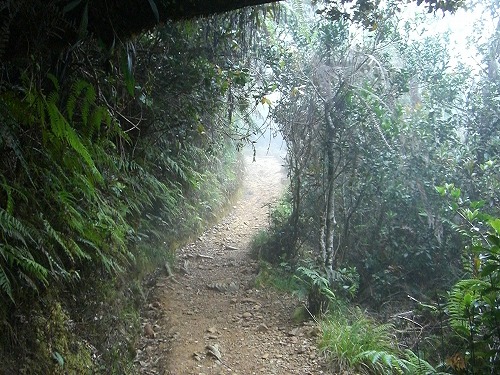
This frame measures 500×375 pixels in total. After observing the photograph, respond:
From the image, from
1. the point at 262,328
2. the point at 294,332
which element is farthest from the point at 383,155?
the point at 262,328

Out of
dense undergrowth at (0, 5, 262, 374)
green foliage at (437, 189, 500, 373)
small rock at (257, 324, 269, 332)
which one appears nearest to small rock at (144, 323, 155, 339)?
dense undergrowth at (0, 5, 262, 374)

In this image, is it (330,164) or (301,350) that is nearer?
(301,350)

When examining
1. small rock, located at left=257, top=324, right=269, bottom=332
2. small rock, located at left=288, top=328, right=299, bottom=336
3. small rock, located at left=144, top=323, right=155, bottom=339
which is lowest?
small rock, located at left=288, top=328, right=299, bottom=336

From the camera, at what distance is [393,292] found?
315 inches

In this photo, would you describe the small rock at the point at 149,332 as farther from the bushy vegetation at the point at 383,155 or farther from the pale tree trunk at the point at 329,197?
the pale tree trunk at the point at 329,197

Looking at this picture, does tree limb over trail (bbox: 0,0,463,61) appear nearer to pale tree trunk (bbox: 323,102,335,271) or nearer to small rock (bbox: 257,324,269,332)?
small rock (bbox: 257,324,269,332)

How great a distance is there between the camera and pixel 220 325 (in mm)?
5758

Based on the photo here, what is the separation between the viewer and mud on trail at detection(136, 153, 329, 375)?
480 cm

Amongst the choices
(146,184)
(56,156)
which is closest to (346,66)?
(146,184)

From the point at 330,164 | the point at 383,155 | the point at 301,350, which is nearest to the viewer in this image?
the point at 301,350

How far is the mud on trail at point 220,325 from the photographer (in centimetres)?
480

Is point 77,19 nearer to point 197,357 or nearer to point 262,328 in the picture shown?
point 197,357

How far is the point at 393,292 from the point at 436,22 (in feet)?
20.5

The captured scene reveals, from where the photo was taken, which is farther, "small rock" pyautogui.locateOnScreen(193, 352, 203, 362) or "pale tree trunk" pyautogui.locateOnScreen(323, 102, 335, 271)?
"pale tree trunk" pyautogui.locateOnScreen(323, 102, 335, 271)
